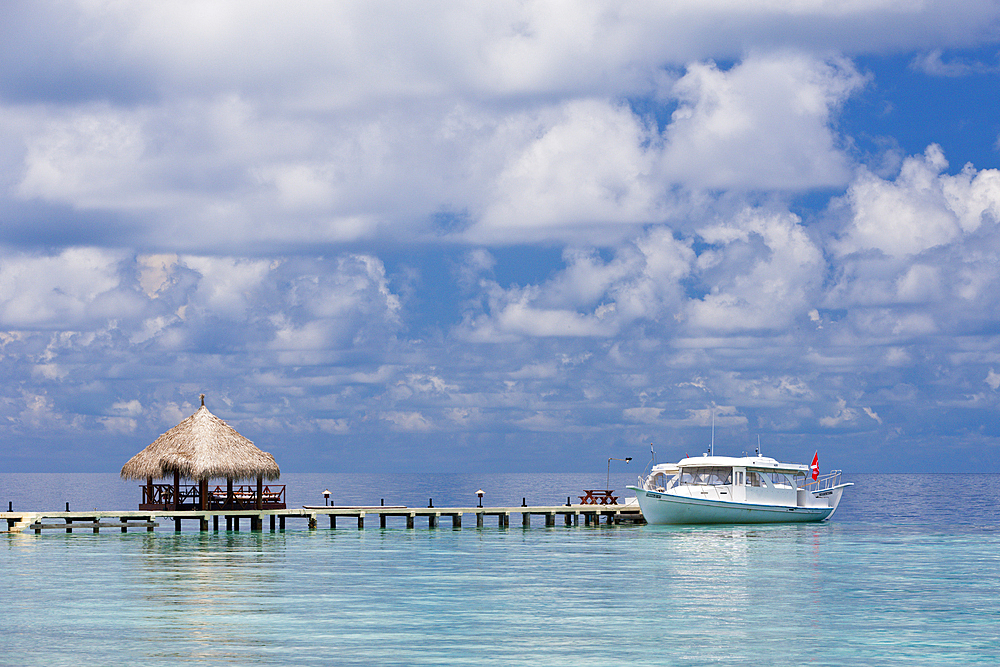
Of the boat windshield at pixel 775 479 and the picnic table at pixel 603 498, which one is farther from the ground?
the boat windshield at pixel 775 479

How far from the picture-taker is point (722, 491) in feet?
205

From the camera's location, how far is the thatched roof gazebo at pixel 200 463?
54.6m

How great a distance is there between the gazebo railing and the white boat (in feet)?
63.6

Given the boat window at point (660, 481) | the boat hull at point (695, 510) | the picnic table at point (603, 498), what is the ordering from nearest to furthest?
the boat hull at point (695, 510), the boat window at point (660, 481), the picnic table at point (603, 498)

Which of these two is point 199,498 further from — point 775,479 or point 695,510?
point 775,479

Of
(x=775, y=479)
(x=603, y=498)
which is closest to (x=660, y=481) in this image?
(x=603, y=498)

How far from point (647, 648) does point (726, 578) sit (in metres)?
14.5

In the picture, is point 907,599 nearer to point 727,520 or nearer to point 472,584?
point 472,584

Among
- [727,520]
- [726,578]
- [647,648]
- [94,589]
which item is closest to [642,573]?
[726,578]

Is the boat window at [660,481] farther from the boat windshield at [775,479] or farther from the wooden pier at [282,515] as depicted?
the boat windshield at [775,479]

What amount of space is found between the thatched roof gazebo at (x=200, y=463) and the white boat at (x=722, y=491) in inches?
799

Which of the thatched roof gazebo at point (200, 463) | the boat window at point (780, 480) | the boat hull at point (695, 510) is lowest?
the boat hull at point (695, 510)

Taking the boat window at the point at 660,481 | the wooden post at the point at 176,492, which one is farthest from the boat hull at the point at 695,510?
the wooden post at the point at 176,492

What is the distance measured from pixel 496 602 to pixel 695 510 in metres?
30.8
